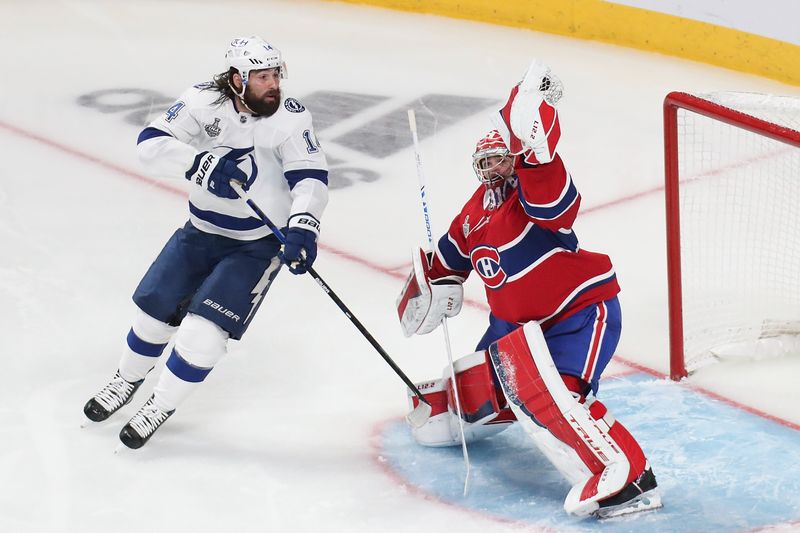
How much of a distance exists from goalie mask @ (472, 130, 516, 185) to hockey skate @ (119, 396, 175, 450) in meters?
0.99

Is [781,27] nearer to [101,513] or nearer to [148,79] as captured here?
[148,79]

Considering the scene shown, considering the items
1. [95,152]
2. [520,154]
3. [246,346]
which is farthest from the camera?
[95,152]

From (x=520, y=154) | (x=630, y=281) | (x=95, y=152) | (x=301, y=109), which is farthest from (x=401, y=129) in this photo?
(x=520, y=154)

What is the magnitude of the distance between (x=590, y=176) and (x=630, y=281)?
87cm

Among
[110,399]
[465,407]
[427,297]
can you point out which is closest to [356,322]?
[427,297]

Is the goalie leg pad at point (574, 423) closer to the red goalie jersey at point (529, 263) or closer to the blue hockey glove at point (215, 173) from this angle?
the red goalie jersey at point (529, 263)

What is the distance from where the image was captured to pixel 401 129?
580 cm

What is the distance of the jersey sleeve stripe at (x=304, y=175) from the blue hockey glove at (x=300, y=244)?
114 mm

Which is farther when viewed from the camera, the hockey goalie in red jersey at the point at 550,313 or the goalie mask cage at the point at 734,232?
the goalie mask cage at the point at 734,232

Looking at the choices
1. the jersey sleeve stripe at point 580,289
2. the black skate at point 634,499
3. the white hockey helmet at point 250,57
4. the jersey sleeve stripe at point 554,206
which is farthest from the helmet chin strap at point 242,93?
the black skate at point 634,499

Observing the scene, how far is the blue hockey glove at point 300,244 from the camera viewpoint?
3.36 meters

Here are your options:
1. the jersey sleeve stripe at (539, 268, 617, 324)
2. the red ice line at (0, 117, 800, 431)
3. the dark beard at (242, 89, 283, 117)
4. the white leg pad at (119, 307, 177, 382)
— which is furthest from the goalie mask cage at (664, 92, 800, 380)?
the white leg pad at (119, 307, 177, 382)

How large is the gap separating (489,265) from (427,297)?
249mm

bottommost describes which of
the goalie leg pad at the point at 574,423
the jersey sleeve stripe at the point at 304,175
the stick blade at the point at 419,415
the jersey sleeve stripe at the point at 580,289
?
the stick blade at the point at 419,415
